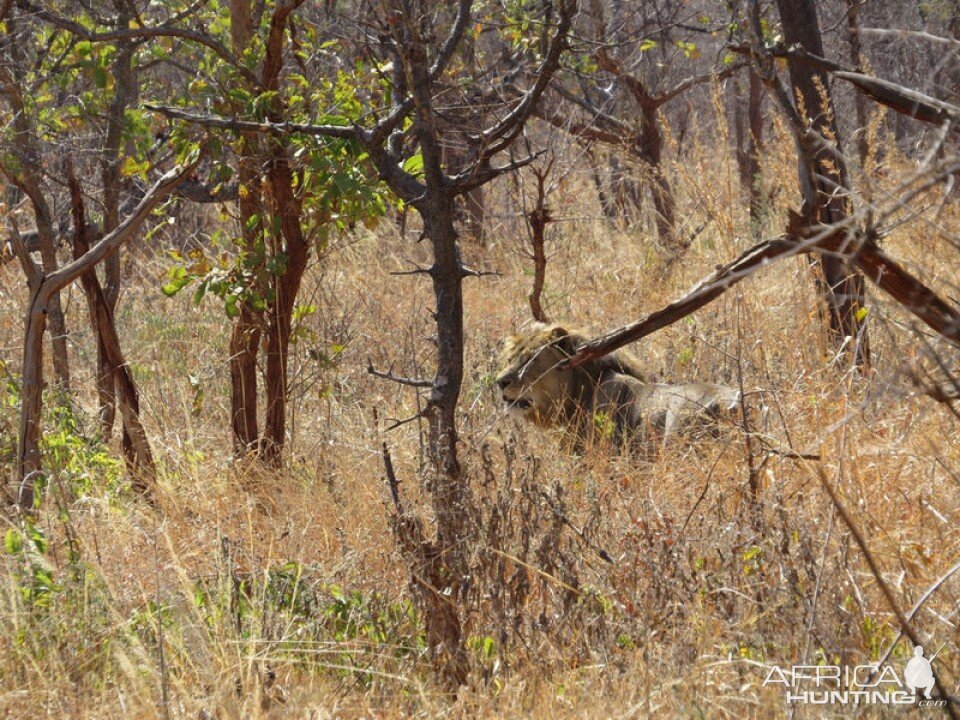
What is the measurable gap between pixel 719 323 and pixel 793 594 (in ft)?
11.3

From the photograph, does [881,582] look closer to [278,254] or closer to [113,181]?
[278,254]

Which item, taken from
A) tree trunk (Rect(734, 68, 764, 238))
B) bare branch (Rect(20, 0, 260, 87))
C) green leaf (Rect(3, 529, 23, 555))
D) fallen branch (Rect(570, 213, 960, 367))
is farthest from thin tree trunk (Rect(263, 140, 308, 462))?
tree trunk (Rect(734, 68, 764, 238))

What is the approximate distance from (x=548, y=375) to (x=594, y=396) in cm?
23

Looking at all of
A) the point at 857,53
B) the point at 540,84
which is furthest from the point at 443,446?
the point at 857,53

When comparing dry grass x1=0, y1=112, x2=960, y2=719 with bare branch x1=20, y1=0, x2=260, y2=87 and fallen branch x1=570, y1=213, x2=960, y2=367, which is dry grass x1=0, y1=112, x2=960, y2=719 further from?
bare branch x1=20, y1=0, x2=260, y2=87

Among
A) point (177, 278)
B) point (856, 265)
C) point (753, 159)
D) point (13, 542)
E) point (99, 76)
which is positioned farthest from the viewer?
point (753, 159)

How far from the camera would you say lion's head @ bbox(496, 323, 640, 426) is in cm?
493

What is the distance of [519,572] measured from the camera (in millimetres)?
2881

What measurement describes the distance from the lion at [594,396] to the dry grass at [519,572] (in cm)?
17

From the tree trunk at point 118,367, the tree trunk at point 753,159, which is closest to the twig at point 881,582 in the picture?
the tree trunk at point 118,367

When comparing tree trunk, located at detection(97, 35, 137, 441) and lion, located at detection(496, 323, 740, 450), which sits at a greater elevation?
tree trunk, located at detection(97, 35, 137, 441)

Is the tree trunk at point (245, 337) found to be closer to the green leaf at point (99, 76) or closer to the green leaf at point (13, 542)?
the green leaf at point (99, 76)

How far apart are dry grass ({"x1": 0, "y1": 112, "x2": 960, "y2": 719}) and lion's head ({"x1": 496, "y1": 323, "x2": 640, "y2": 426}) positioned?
8.3 inches

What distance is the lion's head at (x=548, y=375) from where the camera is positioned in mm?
4926
